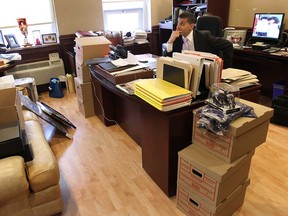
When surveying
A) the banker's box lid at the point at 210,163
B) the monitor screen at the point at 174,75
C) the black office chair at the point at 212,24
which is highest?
the black office chair at the point at 212,24

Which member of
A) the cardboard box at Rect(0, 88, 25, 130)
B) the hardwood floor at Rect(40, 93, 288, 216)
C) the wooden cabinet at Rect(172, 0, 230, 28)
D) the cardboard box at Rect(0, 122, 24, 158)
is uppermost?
the wooden cabinet at Rect(172, 0, 230, 28)

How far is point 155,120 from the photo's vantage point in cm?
181

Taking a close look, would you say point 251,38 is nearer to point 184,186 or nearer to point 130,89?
point 130,89

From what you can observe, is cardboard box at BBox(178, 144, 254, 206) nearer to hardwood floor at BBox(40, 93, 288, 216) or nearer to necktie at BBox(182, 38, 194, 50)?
hardwood floor at BBox(40, 93, 288, 216)

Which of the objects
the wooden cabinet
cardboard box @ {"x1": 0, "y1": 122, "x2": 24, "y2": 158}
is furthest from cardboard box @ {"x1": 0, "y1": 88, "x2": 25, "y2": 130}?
the wooden cabinet

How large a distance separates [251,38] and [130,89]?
258 centimetres

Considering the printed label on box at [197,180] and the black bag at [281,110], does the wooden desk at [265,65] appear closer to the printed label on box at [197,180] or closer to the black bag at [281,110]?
the black bag at [281,110]

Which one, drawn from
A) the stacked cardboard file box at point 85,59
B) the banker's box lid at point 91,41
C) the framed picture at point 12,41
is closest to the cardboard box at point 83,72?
the stacked cardboard file box at point 85,59

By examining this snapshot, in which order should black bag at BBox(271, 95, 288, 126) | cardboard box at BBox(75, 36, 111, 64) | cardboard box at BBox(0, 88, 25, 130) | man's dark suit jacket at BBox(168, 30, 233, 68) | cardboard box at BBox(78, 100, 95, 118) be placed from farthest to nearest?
cardboard box at BBox(78, 100, 95, 118) → cardboard box at BBox(75, 36, 111, 64) → black bag at BBox(271, 95, 288, 126) → man's dark suit jacket at BBox(168, 30, 233, 68) → cardboard box at BBox(0, 88, 25, 130)

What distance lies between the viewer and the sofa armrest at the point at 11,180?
144 cm

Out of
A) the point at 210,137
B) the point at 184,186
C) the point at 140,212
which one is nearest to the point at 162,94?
the point at 210,137

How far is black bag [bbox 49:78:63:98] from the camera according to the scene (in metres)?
4.11

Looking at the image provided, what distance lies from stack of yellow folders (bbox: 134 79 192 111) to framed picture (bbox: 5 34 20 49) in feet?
10.4

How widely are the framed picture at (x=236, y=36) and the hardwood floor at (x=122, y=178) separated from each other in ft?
4.77
